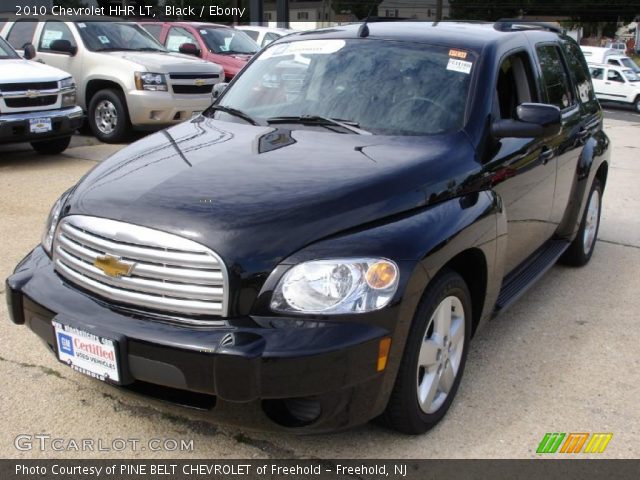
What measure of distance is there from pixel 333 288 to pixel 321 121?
4.40 feet

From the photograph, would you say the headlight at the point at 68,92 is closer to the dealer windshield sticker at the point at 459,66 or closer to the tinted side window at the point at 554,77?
the tinted side window at the point at 554,77

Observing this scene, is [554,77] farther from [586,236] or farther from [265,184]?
[265,184]

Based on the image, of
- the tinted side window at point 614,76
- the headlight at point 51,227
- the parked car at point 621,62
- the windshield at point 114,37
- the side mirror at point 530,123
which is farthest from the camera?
the parked car at point 621,62

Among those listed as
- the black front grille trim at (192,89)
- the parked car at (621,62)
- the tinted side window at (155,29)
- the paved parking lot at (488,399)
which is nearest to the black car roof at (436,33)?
the paved parking lot at (488,399)

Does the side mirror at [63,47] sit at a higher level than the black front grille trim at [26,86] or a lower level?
higher

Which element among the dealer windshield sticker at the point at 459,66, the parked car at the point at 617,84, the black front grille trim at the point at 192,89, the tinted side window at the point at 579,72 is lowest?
the parked car at the point at 617,84

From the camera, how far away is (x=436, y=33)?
402 cm

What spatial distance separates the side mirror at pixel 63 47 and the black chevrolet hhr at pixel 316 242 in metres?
7.70

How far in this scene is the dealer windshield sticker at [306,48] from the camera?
404 centimetres

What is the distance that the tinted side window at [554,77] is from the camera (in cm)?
449

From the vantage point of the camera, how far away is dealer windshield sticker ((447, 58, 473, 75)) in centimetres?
373

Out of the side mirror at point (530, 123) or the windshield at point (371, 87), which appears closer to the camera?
the side mirror at point (530, 123)

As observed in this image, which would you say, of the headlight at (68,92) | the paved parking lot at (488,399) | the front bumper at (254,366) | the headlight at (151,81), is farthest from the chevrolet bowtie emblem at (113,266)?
the headlight at (151,81)

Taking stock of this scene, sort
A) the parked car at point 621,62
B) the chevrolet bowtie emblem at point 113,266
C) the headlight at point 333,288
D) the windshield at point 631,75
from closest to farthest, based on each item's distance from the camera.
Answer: the headlight at point 333,288
the chevrolet bowtie emblem at point 113,266
the windshield at point 631,75
the parked car at point 621,62
